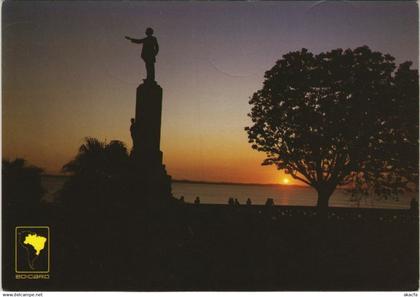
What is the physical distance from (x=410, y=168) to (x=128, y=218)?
8801mm

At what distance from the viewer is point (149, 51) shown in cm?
1195

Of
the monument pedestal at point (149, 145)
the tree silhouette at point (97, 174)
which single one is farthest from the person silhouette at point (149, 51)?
the tree silhouette at point (97, 174)

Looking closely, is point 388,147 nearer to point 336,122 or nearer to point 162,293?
point 336,122

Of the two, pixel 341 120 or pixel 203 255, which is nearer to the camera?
pixel 203 255

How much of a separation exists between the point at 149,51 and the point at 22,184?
4.79 m

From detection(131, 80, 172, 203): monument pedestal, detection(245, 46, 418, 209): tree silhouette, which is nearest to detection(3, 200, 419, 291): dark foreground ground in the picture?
detection(131, 80, 172, 203): monument pedestal

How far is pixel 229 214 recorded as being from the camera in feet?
43.3

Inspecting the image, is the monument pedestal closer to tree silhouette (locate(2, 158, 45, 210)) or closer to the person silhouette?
the person silhouette

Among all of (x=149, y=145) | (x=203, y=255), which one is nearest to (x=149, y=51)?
(x=149, y=145)

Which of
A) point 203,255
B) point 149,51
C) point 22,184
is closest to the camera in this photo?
point 203,255

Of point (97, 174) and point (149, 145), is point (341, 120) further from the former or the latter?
point (97, 174)

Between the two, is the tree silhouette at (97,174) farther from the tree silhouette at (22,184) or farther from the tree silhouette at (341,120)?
the tree silhouette at (341,120)

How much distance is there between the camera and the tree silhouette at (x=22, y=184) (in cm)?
927

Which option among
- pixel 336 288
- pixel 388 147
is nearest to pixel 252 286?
pixel 336 288
